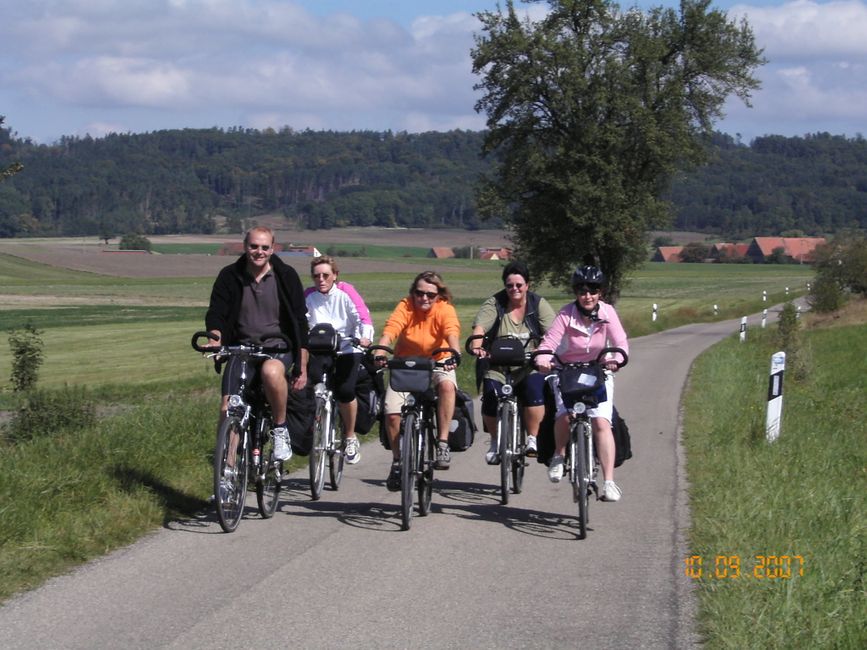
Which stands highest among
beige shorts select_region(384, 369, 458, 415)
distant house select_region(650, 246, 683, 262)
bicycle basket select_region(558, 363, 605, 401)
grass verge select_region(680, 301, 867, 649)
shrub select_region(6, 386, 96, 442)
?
bicycle basket select_region(558, 363, 605, 401)

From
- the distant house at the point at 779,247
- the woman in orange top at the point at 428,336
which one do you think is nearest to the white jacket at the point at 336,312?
the woman in orange top at the point at 428,336

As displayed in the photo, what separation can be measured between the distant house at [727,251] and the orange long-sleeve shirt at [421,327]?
505 feet

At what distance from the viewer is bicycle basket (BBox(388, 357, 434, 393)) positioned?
28.6 ft

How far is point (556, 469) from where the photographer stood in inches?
337

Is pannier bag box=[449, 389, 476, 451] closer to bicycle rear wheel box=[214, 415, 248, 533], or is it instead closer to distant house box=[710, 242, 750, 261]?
bicycle rear wheel box=[214, 415, 248, 533]

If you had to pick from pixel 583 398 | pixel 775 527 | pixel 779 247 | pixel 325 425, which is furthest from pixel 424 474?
pixel 779 247

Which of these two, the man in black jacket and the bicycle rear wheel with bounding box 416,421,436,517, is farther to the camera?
Result: the bicycle rear wheel with bounding box 416,421,436,517

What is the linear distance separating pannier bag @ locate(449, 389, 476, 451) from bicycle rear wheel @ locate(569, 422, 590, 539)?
3.57 ft

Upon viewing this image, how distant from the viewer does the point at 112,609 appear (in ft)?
19.6

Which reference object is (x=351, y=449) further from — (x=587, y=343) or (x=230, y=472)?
(x=587, y=343)

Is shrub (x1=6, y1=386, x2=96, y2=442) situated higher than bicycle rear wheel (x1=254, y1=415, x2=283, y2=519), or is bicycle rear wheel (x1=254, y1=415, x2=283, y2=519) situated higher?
bicycle rear wheel (x1=254, y1=415, x2=283, y2=519)

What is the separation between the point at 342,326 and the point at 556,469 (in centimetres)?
269

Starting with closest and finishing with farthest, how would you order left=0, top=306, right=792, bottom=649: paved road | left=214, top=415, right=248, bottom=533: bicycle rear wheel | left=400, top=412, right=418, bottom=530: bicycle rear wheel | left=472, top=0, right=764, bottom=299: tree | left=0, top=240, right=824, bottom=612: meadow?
left=0, top=306, right=792, bottom=649: paved road, left=0, top=240, right=824, bottom=612: meadow, left=214, top=415, right=248, bottom=533: bicycle rear wheel, left=400, top=412, right=418, bottom=530: bicycle rear wheel, left=472, top=0, right=764, bottom=299: tree

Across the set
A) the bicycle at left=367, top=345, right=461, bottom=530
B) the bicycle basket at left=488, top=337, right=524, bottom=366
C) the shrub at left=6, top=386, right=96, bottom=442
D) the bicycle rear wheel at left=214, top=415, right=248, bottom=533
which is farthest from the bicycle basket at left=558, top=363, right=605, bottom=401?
the shrub at left=6, top=386, right=96, bottom=442
